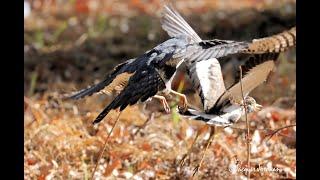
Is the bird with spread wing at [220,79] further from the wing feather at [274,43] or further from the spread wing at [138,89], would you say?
the spread wing at [138,89]

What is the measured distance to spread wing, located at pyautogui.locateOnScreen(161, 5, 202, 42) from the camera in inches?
95.6

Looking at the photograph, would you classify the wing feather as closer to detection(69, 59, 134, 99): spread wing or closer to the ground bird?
the ground bird

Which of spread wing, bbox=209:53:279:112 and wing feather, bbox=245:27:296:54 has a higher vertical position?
wing feather, bbox=245:27:296:54

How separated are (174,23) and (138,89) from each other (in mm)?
492

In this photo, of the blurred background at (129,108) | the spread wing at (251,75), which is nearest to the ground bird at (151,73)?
the spread wing at (251,75)

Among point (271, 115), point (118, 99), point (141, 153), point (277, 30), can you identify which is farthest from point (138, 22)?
point (118, 99)

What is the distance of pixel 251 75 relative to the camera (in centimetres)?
219

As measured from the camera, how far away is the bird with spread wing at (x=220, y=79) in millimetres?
1932

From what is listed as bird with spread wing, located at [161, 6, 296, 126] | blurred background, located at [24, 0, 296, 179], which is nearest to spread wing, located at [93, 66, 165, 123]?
bird with spread wing, located at [161, 6, 296, 126]

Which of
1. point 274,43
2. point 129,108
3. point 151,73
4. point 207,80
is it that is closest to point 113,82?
point 151,73

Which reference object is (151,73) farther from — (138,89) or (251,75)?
(251,75)

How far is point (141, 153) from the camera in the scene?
3.16 metres

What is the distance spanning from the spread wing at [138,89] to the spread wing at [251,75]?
0.27m

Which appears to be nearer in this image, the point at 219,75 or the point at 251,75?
the point at 251,75
